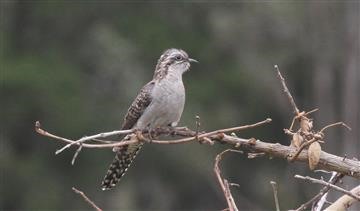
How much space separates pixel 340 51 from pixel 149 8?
19.7 feet

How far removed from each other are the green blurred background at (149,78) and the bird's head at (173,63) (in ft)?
56.1

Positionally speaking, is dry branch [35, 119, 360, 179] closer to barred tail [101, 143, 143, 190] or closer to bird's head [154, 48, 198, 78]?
barred tail [101, 143, 143, 190]

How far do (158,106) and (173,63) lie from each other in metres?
0.57

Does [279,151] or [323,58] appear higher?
[279,151]

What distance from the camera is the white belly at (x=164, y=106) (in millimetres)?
6301

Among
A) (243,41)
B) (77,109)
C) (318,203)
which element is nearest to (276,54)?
(243,41)

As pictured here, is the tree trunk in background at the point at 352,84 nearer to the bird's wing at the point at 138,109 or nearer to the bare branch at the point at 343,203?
the bird's wing at the point at 138,109

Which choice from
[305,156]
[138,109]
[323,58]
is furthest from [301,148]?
[323,58]

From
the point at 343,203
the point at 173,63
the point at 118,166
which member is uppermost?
the point at 343,203

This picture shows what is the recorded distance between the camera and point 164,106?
6438 mm

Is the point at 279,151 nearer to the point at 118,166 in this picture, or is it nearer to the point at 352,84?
the point at 118,166

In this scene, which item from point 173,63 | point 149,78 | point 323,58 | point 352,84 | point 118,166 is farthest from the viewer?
point 323,58


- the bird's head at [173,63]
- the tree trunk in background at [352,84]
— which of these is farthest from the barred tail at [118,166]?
the tree trunk in background at [352,84]

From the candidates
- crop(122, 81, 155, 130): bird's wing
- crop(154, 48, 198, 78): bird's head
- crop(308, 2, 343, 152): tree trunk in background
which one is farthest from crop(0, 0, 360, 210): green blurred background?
crop(122, 81, 155, 130): bird's wing
